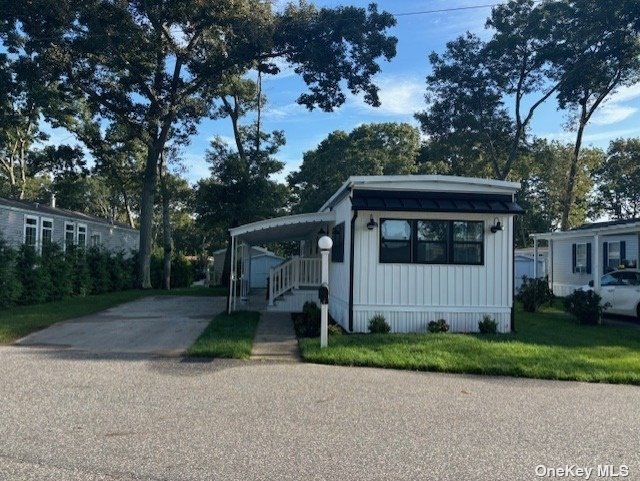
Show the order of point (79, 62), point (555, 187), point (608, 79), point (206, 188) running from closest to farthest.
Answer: point (79, 62)
point (608, 79)
point (206, 188)
point (555, 187)

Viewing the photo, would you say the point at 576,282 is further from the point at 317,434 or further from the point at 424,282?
the point at 317,434

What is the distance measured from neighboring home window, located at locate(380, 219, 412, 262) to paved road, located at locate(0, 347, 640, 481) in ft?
12.9

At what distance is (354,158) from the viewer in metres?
37.4

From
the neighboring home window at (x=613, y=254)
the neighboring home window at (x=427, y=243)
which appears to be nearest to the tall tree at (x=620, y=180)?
the neighboring home window at (x=613, y=254)

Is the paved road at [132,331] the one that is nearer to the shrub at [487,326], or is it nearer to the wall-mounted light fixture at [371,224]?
the wall-mounted light fixture at [371,224]

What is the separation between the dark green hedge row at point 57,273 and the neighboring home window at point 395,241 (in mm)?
11679

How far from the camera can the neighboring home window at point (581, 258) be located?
69.5ft

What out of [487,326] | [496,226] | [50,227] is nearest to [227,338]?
[487,326]

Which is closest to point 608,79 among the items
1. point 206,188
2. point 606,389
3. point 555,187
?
point 555,187

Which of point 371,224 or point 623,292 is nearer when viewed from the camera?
point 371,224

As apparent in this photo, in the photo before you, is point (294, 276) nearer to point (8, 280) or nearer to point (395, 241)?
point (395, 241)

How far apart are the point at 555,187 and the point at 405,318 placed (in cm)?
2783

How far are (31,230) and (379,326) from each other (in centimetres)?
1810

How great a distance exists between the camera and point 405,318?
11.8 meters
